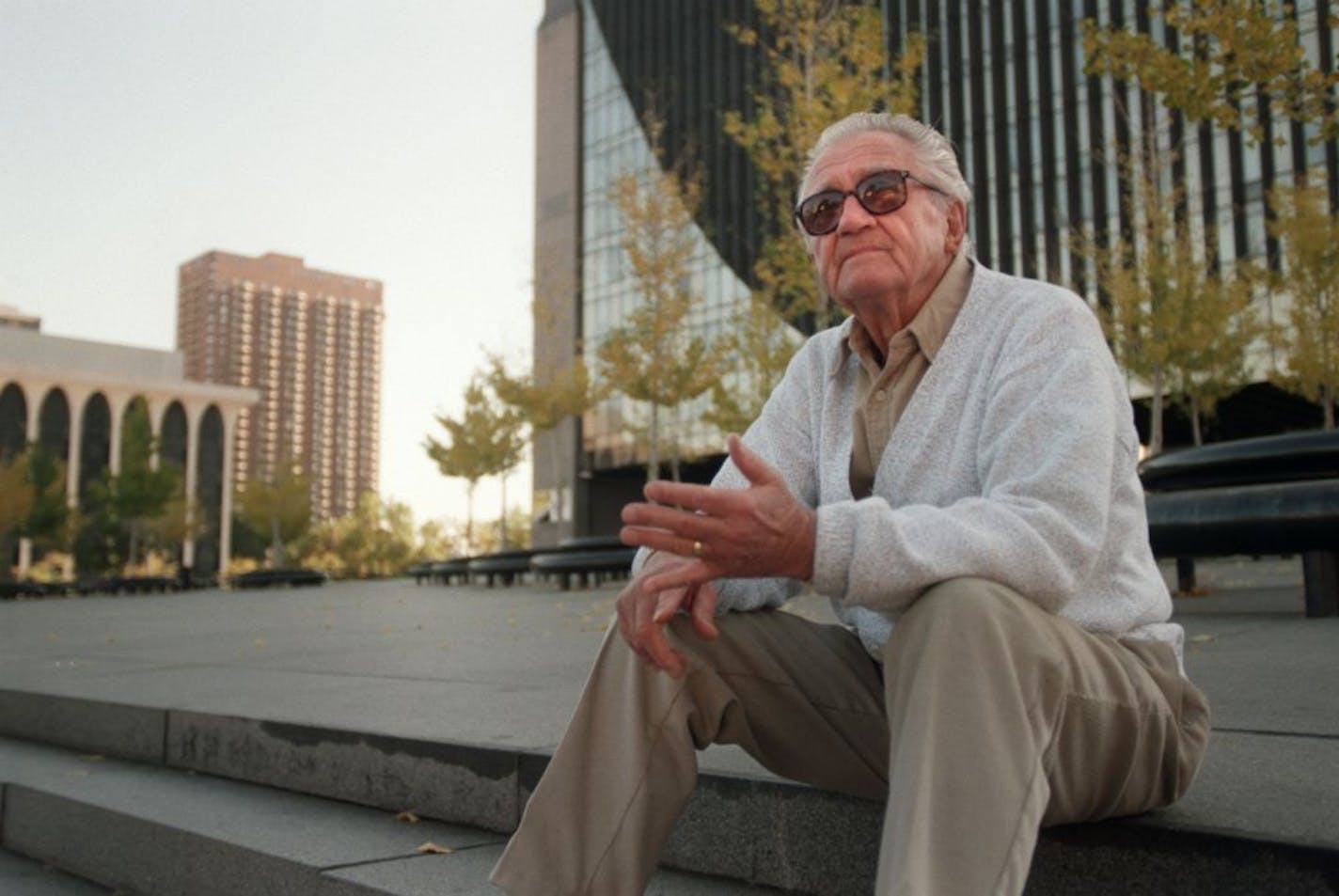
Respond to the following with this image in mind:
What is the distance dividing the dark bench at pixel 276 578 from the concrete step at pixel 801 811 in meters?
27.8

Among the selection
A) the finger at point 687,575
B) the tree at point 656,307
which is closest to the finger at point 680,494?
the finger at point 687,575


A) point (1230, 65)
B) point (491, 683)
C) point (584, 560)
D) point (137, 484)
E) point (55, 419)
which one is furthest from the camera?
point (55, 419)

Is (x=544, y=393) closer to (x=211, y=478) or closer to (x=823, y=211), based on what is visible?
(x=823, y=211)

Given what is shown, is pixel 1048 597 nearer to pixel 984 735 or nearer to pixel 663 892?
pixel 984 735

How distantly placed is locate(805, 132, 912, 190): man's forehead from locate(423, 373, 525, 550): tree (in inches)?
1390

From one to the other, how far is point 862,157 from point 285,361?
13344 cm

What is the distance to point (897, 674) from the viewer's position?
1768 mm

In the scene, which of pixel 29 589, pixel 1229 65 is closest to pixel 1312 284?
pixel 1229 65

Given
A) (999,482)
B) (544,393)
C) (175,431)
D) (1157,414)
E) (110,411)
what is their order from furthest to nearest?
(175,431) < (110,411) < (544,393) < (1157,414) < (999,482)

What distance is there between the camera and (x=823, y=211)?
254cm

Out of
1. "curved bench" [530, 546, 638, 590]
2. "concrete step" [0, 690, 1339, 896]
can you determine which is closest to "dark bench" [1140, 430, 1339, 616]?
"concrete step" [0, 690, 1339, 896]

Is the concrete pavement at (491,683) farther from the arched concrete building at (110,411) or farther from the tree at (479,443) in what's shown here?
the arched concrete building at (110,411)

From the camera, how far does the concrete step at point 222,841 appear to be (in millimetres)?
2799

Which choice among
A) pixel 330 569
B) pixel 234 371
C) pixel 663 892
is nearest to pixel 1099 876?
pixel 663 892
